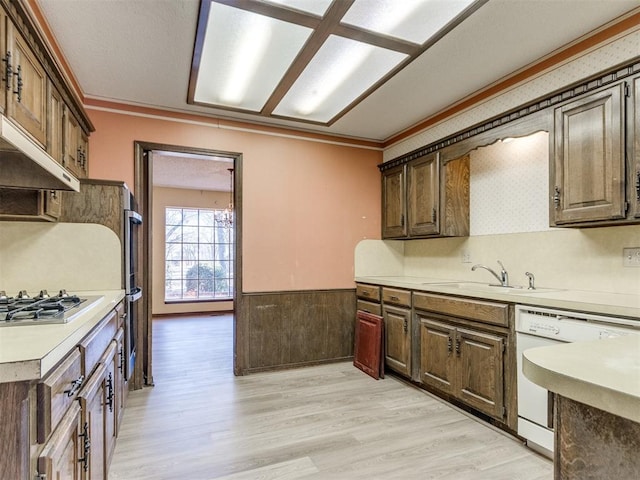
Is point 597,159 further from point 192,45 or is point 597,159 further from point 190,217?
point 190,217

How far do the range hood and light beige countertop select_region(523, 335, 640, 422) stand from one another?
5.84 ft

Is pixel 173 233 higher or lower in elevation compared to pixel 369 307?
higher

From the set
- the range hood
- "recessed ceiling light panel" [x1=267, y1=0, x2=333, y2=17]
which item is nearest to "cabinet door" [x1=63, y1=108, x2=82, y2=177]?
the range hood

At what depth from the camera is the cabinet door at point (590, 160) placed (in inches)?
78.4

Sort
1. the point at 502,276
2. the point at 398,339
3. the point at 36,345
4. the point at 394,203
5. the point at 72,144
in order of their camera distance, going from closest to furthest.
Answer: the point at 36,345 < the point at 72,144 < the point at 502,276 < the point at 398,339 < the point at 394,203

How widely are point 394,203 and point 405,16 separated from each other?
2.15 meters

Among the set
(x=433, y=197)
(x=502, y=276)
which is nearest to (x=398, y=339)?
(x=502, y=276)

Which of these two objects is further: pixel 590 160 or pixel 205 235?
pixel 205 235

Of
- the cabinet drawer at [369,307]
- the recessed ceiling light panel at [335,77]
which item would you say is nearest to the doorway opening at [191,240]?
the recessed ceiling light panel at [335,77]

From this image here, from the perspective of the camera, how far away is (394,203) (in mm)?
3973

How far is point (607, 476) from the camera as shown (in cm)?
71

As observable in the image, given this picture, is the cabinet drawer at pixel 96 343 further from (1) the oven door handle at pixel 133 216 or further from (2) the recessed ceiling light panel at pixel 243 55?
(2) the recessed ceiling light panel at pixel 243 55

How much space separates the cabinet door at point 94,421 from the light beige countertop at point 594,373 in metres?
1.45

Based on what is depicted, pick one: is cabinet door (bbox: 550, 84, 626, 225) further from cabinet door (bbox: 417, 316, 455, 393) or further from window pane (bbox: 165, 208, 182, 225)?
window pane (bbox: 165, 208, 182, 225)
